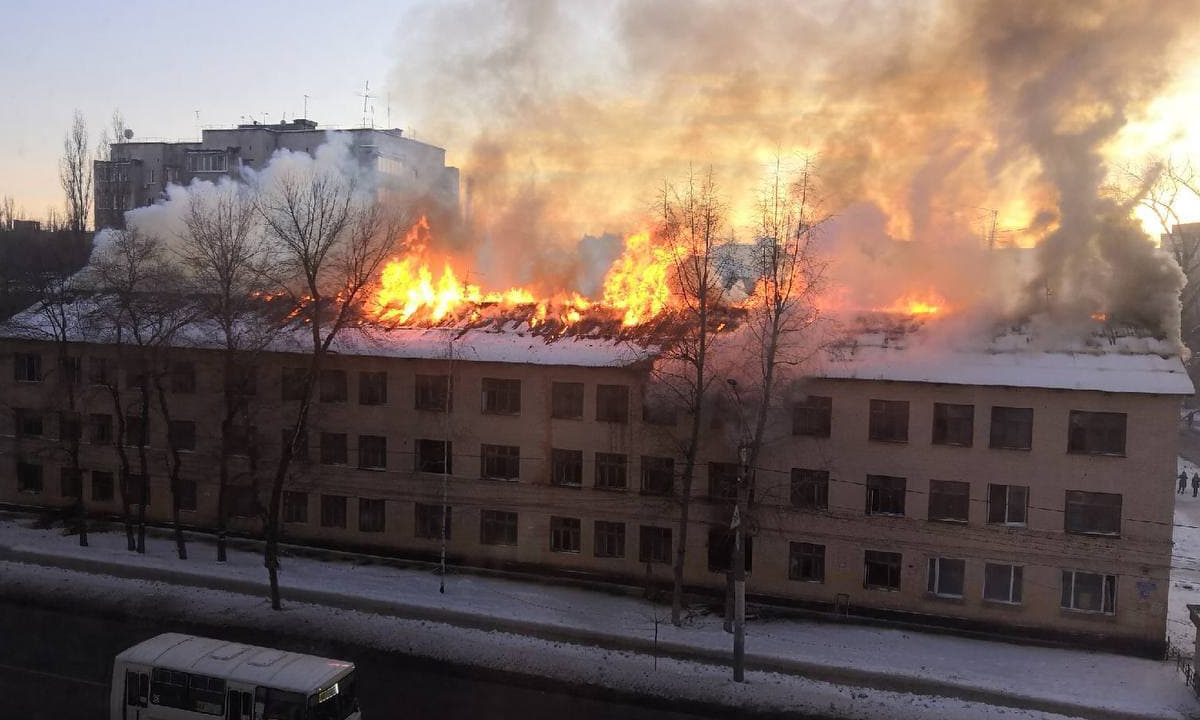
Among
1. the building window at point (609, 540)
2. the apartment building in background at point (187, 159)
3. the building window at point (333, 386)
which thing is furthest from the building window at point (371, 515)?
the apartment building in background at point (187, 159)

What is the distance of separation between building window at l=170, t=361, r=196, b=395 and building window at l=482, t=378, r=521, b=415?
32.0ft

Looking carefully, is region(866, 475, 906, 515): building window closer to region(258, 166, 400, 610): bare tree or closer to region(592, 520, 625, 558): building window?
region(592, 520, 625, 558): building window

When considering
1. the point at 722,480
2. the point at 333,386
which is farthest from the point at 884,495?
the point at 333,386

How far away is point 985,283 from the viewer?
73.7ft

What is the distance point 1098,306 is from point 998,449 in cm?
450

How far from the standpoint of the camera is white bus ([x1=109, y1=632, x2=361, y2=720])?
509 inches

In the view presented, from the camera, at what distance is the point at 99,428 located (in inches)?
1113

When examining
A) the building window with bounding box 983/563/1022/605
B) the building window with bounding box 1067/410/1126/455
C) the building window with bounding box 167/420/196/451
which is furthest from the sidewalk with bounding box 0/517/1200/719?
the building window with bounding box 1067/410/1126/455

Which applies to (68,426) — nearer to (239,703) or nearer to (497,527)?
(497,527)

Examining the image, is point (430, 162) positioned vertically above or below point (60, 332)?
above

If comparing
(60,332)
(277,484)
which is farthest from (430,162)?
(277,484)

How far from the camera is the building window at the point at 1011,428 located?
66.3ft

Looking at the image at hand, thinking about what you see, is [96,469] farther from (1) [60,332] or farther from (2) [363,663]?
(2) [363,663]

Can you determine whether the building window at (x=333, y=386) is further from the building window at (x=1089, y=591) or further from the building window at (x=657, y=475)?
the building window at (x=1089, y=591)
